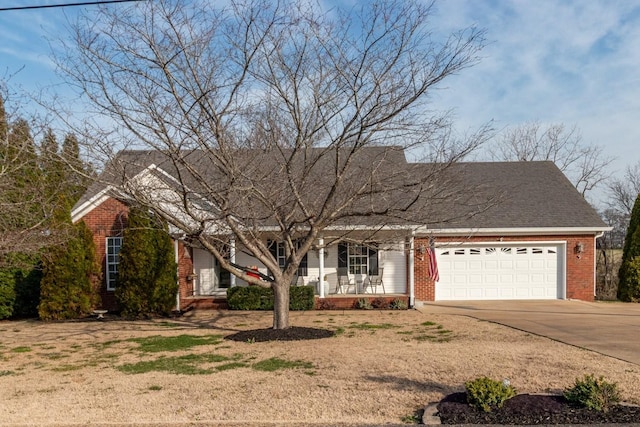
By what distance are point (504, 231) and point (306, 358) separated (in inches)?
435

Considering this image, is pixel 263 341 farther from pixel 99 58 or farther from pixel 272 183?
pixel 99 58

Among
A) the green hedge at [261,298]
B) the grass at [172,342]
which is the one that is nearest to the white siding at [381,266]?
the green hedge at [261,298]

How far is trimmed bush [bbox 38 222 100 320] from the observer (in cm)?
1653

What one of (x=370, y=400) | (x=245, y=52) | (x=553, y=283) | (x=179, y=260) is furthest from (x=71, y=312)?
(x=553, y=283)

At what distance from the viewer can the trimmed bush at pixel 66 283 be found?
16.5 metres

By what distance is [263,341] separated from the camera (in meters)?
11.9

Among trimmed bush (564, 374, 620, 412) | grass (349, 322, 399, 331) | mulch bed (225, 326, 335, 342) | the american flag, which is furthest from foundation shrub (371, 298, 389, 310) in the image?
trimmed bush (564, 374, 620, 412)

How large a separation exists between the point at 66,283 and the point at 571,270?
15.4 metres

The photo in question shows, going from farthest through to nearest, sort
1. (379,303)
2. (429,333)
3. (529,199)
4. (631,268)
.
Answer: (529,199)
(631,268)
(379,303)
(429,333)

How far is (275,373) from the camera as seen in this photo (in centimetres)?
883

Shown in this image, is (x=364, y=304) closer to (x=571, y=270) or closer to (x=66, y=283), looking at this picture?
(x=571, y=270)

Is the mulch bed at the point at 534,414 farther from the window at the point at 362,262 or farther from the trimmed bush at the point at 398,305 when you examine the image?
the window at the point at 362,262

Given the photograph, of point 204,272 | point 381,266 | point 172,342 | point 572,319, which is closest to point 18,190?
point 172,342

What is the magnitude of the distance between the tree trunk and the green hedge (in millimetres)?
4666
